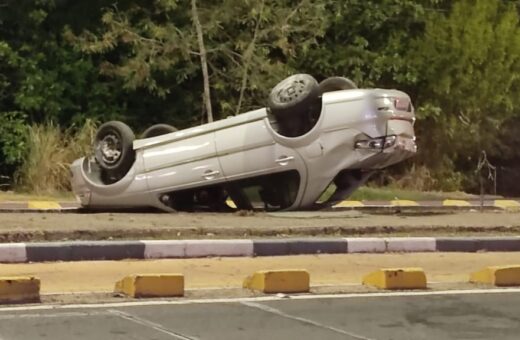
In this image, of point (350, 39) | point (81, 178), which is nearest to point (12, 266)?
point (81, 178)

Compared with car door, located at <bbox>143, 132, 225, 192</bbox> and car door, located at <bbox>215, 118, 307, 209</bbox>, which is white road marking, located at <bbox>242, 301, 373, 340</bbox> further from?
car door, located at <bbox>143, 132, 225, 192</bbox>

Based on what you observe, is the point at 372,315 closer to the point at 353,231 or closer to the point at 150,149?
the point at 353,231

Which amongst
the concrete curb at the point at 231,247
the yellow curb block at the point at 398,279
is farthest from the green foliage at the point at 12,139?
the yellow curb block at the point at 398,279

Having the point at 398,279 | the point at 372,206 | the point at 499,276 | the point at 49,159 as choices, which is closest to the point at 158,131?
the point at 372,206

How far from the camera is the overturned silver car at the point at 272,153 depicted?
43.6 ft

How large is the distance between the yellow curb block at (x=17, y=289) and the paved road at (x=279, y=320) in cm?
21

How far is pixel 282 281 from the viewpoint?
8883 millimetres

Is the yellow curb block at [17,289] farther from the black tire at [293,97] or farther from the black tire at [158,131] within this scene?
the black tire at [158,131]

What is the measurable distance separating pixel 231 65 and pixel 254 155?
841cm

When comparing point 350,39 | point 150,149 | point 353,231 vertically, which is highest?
point 350,39

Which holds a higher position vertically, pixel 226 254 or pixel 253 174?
pixel 253 174

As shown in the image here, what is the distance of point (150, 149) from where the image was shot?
1388 centimetres

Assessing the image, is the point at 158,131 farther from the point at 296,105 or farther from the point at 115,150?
the point at 296,105

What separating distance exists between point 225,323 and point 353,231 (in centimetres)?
520
